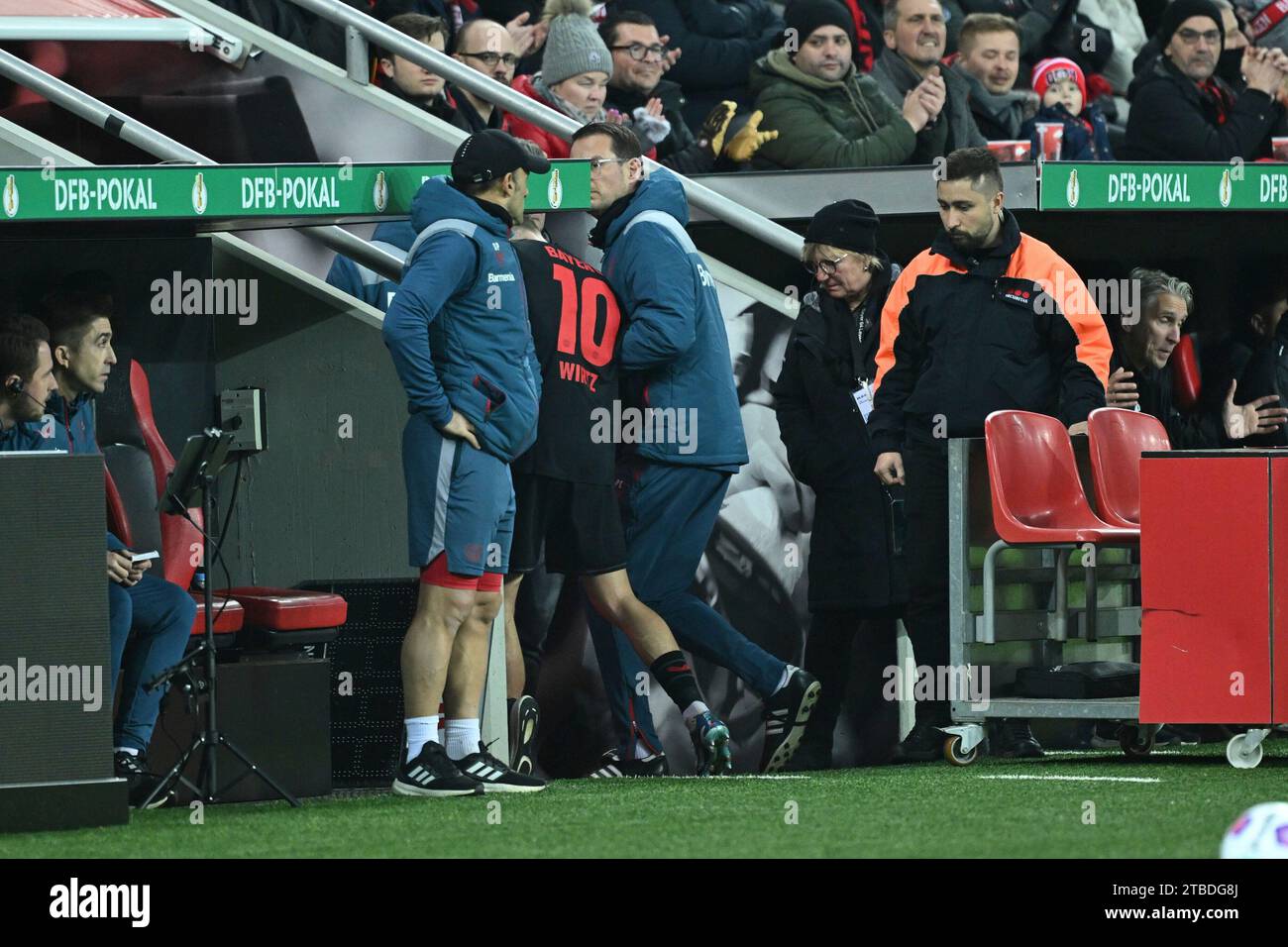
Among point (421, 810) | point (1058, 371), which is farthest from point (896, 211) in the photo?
point (421, 810)

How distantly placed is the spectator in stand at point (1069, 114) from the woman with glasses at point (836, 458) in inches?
122

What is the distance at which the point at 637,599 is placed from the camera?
860 centimetres

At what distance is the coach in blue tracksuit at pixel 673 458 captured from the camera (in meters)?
8.65

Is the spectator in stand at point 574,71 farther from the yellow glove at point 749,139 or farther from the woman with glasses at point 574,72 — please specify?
the yellow glove at point 749,139

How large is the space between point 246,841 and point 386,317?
181 centimetres

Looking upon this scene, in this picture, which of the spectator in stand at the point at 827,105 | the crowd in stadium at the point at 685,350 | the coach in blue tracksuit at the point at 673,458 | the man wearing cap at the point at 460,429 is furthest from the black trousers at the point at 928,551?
the spectator in stand at the point at 827,105

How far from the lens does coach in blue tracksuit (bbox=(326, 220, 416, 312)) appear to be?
373 inches

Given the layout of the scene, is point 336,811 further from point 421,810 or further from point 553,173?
point 553,173

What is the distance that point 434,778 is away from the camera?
24.7 feet

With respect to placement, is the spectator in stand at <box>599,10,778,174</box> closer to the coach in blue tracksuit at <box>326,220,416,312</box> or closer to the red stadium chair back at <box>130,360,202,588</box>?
the coach in blue tracksuit at <box>326,220,416,312</box>

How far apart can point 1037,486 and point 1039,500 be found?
0.06 m

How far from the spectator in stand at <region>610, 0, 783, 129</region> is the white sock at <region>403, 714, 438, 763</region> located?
5.04 m

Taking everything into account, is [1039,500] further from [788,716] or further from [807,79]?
[807,79]

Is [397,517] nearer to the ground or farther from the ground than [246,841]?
farther from the ground
